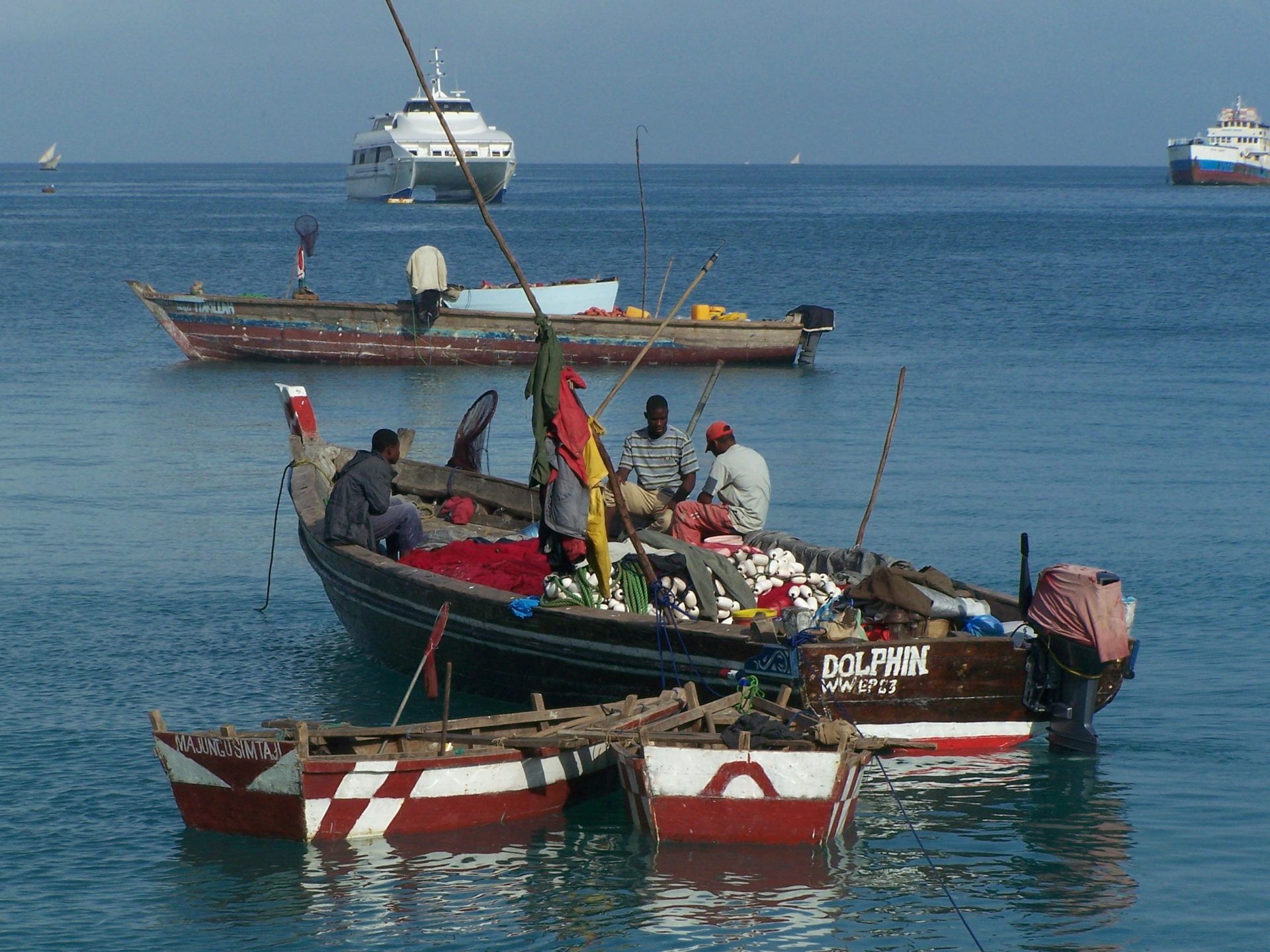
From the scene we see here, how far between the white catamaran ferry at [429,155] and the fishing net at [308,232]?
5267 cm

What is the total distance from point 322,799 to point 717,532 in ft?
13.9

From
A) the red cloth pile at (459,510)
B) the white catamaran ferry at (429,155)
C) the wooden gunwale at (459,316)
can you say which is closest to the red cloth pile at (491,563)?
the red cloth pile at (459,510)

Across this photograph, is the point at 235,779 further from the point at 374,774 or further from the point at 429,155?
the point at 429,155

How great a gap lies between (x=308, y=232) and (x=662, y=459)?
1793 cm

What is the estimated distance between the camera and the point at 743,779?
7719 mm

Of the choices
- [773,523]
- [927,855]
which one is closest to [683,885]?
[927,855]

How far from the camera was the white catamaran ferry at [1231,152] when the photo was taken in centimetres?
12812

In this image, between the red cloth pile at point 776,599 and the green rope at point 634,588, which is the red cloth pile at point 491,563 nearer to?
the green rope at point 634,588

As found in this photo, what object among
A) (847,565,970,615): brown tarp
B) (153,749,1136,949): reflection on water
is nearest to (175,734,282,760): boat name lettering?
(153,749,1136,949): reflection on water

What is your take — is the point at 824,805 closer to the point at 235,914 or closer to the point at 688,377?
the point at 235,914

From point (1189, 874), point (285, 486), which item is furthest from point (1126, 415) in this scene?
point (1189, 874)

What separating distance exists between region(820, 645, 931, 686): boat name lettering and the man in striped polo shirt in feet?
9.80

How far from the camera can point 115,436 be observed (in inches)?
864

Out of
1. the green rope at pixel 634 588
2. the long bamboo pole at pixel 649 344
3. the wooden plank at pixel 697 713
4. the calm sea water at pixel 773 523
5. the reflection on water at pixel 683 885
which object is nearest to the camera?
the reflection on water at pixel 683 885
